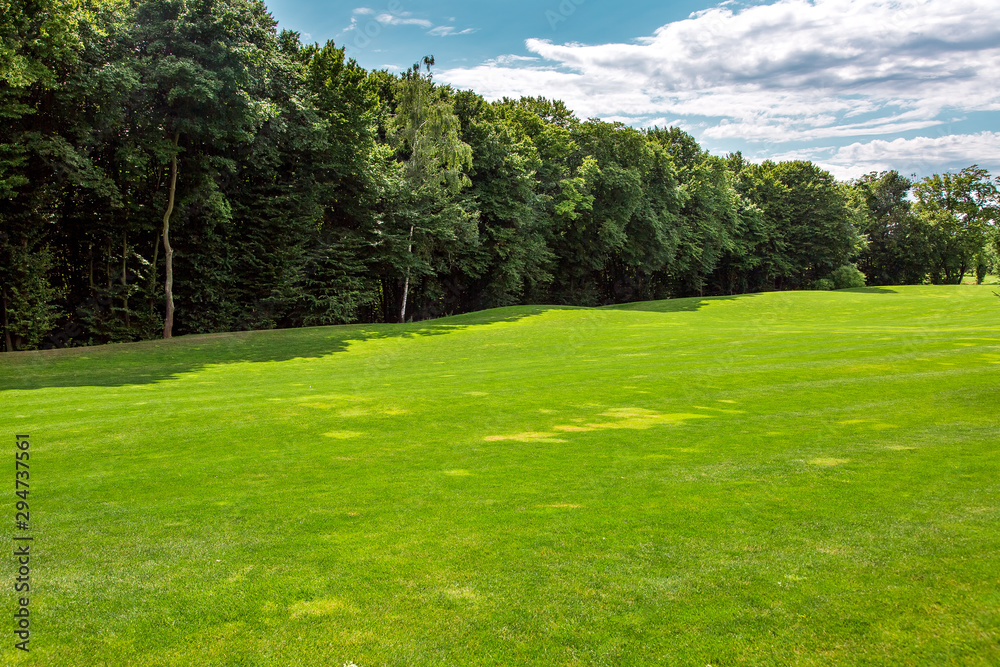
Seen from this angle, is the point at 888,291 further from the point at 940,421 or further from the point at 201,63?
the point at 201,63

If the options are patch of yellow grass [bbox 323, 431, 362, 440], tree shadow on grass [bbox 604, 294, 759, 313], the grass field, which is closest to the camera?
the grass field

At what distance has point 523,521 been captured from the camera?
18.3ft

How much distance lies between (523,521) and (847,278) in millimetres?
63303

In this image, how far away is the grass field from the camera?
378cm

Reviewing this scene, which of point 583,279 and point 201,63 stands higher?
point 201,63

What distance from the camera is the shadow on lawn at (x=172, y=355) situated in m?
15.5

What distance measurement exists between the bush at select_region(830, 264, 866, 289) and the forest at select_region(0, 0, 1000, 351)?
14295 mm

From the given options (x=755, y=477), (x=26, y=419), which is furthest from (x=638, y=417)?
(x=26, y=419)

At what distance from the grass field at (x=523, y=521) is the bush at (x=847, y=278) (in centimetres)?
5130

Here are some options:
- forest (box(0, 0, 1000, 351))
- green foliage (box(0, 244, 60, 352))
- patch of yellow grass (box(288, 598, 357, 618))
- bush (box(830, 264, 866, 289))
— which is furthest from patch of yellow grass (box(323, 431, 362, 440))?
bush (box(830, 264, 866, 289))

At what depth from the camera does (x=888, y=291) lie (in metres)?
50.1

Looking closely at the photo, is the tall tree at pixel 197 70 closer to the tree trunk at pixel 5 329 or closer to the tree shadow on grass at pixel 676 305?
the tree trunk at pixel 5 329

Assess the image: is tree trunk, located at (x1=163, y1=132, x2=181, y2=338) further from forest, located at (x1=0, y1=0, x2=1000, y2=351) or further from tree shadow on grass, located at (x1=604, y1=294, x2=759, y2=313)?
tree shadow on grass, located at (x1=604, y1=294, x2=759, y2=313)

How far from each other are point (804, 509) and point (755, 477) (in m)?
0.94
